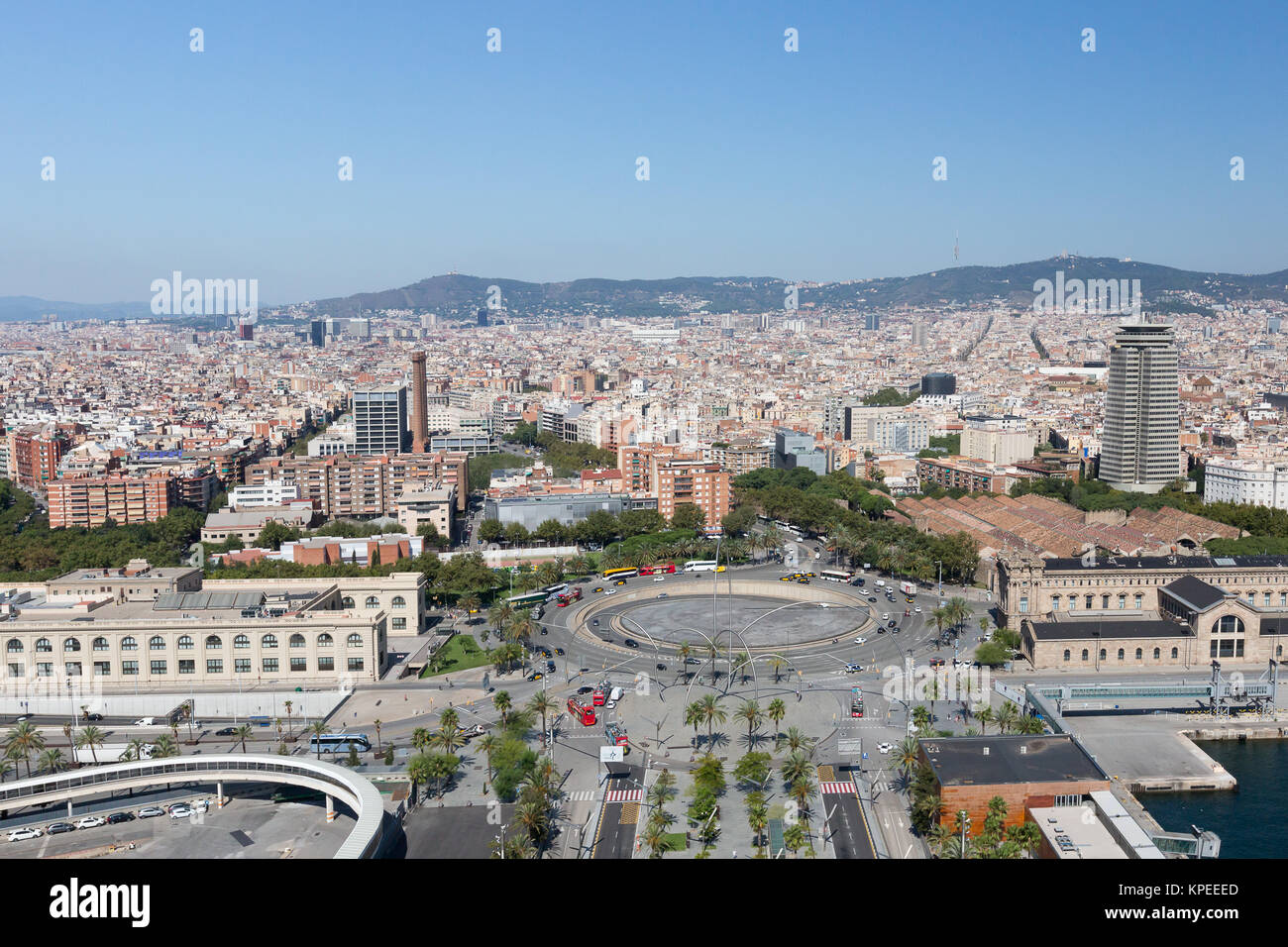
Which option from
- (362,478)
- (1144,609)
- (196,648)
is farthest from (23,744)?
(362,478)

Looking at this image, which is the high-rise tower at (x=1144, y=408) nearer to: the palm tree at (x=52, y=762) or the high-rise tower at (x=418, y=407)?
the high-rise tower at (x=418, y=407)

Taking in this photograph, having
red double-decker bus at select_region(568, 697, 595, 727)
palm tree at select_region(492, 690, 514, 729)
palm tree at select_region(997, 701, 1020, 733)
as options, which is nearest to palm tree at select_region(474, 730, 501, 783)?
palm tree at select_region(492, 690, 514, 729)

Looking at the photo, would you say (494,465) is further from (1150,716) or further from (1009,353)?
(1009,353)

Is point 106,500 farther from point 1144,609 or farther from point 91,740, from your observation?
point 1144,609

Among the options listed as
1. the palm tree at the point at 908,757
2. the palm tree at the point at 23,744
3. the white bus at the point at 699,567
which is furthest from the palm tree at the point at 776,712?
the white bus at the point at 699,567

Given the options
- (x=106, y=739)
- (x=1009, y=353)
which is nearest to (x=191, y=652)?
(x=106, y=739)

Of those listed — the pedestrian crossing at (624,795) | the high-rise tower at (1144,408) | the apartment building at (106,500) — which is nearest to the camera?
the pedestrian crossing at (624,795)
